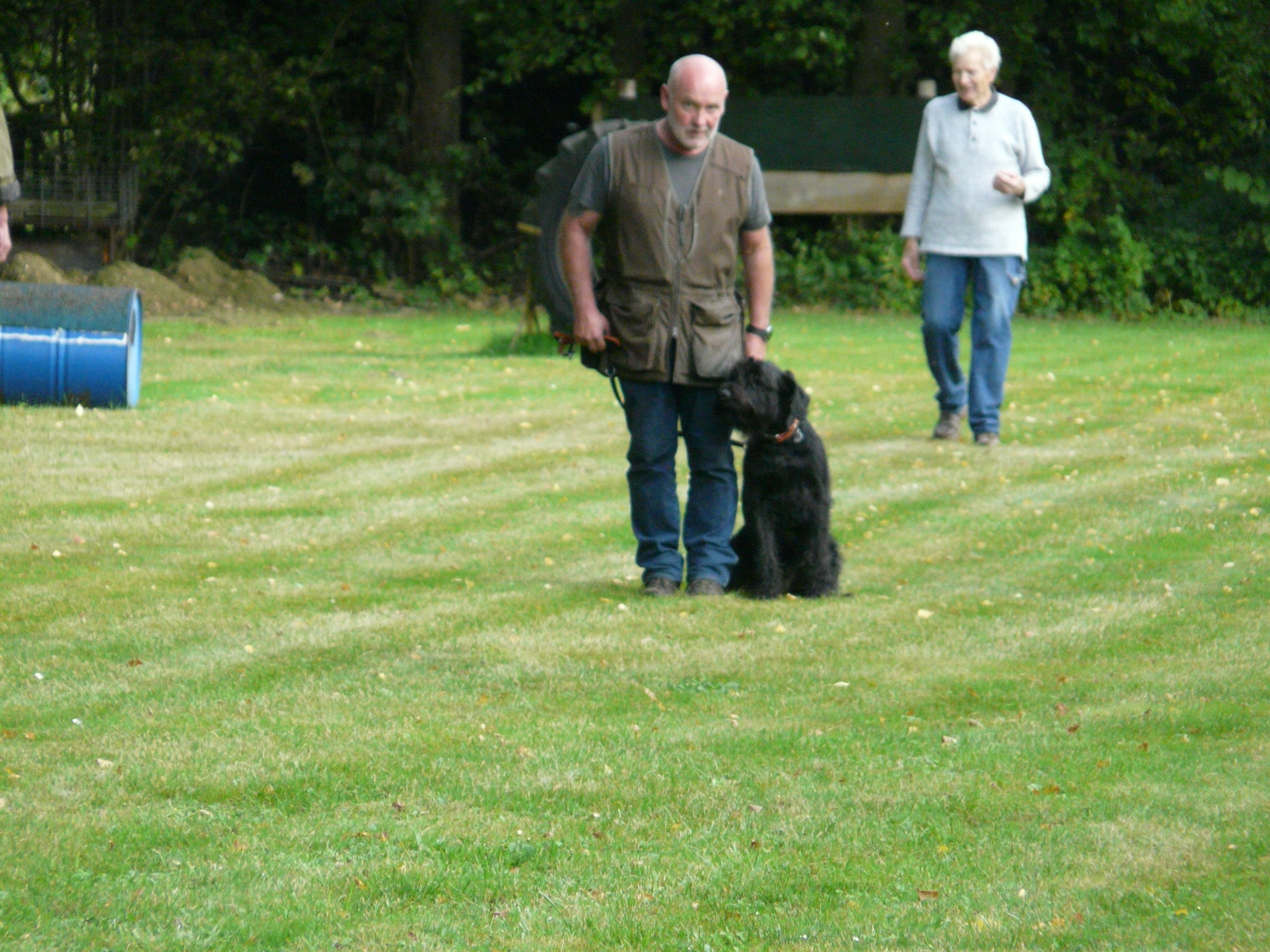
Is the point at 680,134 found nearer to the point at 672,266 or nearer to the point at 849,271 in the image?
the point at 672,266

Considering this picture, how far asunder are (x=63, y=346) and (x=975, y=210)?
592 cm

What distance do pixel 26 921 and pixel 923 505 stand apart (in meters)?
5.86

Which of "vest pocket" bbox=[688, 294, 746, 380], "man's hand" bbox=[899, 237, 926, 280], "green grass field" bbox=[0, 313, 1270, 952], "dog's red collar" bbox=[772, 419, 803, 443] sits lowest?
"green grass field" bbox=[0, 313, 1270, 952]

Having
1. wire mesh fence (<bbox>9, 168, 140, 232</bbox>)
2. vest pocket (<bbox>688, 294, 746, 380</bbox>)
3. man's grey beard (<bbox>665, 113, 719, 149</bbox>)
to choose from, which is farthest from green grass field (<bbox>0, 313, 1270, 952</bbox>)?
wire mesh fence (<bbox>9, 168, 140, 232</bbox>)

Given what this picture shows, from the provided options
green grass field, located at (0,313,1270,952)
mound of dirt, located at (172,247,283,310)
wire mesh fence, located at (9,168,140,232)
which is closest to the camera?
green grass field, located at (0,313,1270,952)

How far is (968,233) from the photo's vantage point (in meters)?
9.86

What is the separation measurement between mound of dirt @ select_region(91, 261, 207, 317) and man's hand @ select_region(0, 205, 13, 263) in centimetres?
1152

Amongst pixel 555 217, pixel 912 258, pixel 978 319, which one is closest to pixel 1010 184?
pixel 912 258

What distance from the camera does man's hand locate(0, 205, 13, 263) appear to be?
629 centimetres

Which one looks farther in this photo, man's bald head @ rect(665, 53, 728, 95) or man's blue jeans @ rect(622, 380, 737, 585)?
man's blue jeans @ rect(622, 380, 737, 585)

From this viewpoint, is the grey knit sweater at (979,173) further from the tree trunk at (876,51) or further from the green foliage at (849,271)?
the tree trunk at (876,51)

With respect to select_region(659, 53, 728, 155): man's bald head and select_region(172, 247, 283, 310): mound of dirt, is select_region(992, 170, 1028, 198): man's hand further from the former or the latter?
select_region(172, 247, 283, 310): mound of dirt

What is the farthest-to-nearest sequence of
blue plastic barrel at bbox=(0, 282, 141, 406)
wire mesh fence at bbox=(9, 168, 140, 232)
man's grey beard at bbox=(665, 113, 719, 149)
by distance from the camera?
1. wire mesh fence at bbox=(9, 168, 140, 232)
2. blue plastic barrel at bbox=(0, 282, 141, 406)
3. man's grey beard at bbox=(665, 113, 719, 149)

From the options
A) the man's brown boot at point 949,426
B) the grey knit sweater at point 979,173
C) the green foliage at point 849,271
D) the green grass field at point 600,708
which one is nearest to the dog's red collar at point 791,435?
the green grass field at point 600,708
